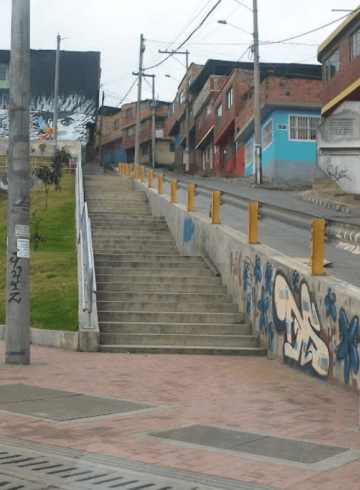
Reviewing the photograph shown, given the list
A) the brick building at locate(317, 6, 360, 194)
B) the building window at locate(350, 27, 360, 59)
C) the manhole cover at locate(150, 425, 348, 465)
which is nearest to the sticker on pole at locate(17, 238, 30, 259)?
the manhole cover at locate(150, 425, 348, 465)

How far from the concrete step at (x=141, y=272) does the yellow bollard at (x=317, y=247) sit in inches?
202

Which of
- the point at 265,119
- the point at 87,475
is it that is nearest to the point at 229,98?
the point at 265,119

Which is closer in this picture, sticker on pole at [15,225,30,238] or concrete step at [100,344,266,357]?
sticker on pole at [15,225,30,238]

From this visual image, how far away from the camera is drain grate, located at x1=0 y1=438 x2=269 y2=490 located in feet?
14.3

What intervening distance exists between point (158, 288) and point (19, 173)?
4.56 m

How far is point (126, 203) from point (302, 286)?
50.4ft

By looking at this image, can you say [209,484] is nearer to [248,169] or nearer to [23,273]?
[23,273]

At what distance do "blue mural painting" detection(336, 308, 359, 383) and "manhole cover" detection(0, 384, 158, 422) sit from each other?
7.93ft

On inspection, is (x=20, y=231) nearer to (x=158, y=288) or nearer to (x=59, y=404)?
(x=59, y=404)

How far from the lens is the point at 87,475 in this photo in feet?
15.0

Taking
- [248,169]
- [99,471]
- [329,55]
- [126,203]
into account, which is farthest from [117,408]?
[248,169]

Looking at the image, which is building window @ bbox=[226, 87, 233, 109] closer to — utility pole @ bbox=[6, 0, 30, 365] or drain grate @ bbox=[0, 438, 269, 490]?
utility pole @ bbox=[6, 0, 30, 365]

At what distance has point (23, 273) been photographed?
388 inches

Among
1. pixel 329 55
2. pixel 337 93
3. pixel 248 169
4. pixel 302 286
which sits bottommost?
pixel 302 286
